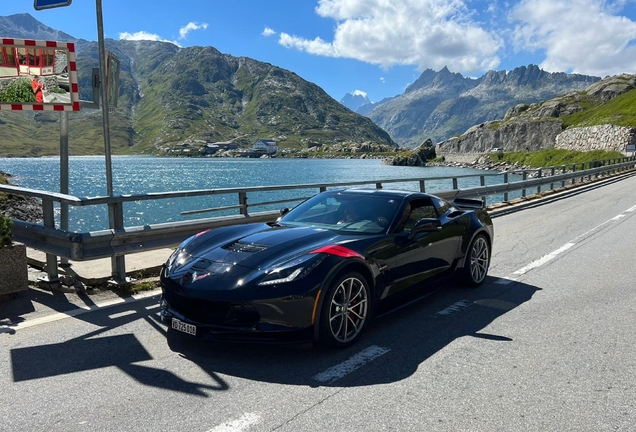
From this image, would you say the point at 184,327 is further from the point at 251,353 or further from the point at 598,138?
the point at 598,138

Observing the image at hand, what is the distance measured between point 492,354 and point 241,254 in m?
2.32

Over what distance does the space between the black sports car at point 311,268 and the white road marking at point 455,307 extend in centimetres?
41

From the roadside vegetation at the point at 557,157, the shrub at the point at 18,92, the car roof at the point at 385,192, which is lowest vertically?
the car roof at the point at 385,192

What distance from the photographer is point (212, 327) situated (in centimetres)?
389

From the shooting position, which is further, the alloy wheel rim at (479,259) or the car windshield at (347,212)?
the alloy wheel rim at (479,259)

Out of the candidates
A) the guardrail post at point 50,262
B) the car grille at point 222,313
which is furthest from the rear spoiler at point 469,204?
the guardrail post at point 50,262

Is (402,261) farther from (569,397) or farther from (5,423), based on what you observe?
(5,423)

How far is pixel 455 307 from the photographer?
573 centimetres

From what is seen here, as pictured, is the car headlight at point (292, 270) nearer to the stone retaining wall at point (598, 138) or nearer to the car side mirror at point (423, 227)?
the car side mirror at point (423, 227)

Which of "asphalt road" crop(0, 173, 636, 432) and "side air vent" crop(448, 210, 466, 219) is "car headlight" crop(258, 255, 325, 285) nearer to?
"asphalt road" crop(0, 173, 636, 432)

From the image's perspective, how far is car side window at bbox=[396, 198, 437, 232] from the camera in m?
5.34

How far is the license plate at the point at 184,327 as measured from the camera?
155 inches

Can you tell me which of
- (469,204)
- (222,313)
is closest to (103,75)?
(222,313)

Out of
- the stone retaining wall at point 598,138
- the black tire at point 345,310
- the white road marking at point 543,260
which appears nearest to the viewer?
the black tire at point 345,310
